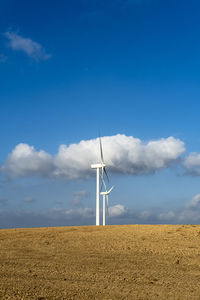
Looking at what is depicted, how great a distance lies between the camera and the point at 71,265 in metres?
18.0

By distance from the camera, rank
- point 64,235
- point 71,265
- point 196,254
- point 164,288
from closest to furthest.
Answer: point 164,288 < point 71,265 < point 196,254 < point 64,235

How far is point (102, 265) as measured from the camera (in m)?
18.3

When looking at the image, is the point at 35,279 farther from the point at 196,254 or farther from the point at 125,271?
the point at 196,254

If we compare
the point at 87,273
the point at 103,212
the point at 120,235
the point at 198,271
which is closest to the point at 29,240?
the point at 120,235

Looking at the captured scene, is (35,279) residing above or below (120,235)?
below

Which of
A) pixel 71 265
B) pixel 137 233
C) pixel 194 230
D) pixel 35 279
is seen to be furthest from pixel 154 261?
pixel 194 230

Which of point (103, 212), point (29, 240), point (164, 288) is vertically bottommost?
point (164, 288)

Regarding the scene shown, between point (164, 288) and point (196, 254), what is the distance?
9683 millimetres

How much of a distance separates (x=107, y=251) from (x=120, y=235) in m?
6.68

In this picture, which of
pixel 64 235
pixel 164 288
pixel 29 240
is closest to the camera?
pixel 164 288

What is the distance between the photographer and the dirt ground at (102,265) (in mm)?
12875

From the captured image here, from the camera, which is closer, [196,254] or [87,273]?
[87,273]

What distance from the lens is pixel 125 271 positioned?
16844mm

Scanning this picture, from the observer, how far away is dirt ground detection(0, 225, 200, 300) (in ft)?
42.2
